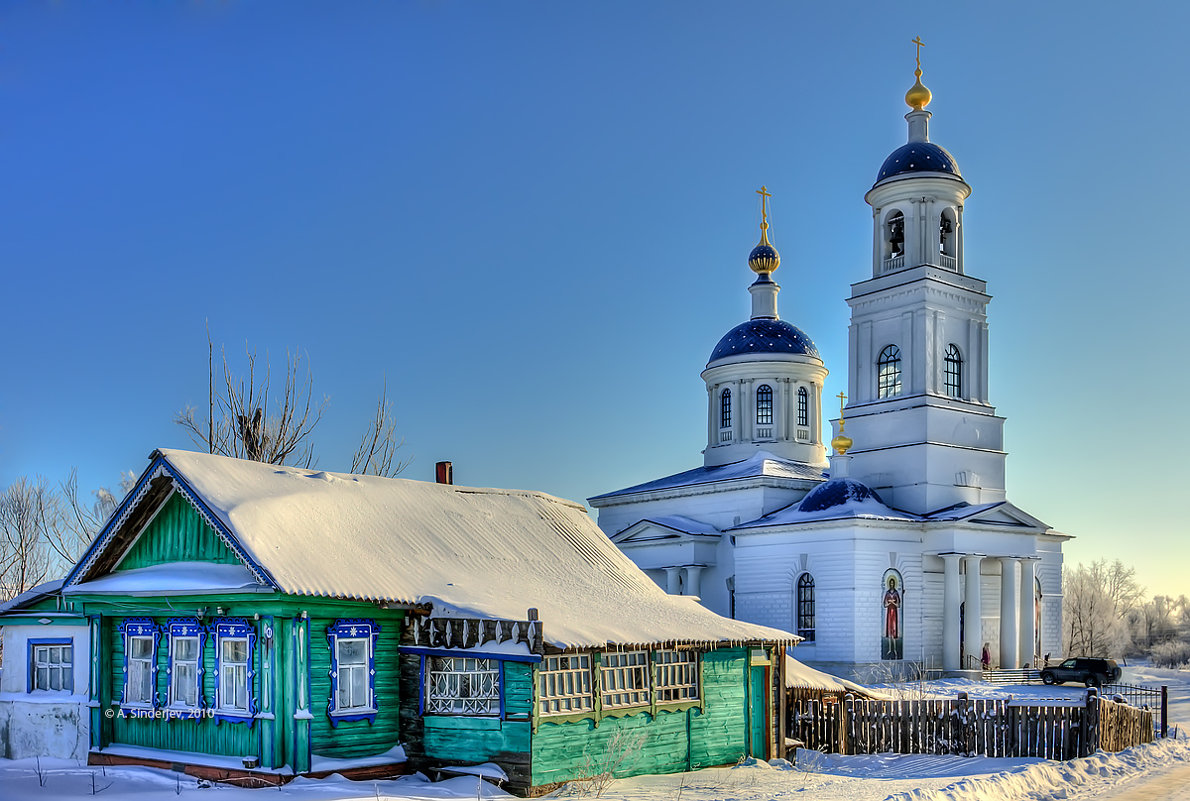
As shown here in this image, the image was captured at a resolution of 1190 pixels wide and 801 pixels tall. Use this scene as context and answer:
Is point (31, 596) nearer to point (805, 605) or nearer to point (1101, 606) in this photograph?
point (805, 605)

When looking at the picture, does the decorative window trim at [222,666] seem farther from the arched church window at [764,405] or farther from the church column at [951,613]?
the arched church window at [764,405]

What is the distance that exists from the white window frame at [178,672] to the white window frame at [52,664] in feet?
9.24

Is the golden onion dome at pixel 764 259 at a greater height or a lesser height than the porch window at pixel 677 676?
greater

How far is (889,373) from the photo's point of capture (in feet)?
141

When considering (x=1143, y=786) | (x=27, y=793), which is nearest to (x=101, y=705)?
(x=27, y=793)

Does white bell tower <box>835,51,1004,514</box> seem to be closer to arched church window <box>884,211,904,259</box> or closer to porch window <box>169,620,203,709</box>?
arched church window <box>884,211,904,259</box>

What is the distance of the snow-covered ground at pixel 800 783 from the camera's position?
15766 millimetres

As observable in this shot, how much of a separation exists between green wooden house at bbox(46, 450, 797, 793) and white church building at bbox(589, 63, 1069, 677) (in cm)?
1912

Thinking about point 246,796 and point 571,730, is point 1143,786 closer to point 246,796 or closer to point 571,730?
point 571,730

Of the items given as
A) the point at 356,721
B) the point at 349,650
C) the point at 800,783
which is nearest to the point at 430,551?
the point at 349,650

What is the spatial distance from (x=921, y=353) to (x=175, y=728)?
29.9 m

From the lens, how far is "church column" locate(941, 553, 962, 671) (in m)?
38.7

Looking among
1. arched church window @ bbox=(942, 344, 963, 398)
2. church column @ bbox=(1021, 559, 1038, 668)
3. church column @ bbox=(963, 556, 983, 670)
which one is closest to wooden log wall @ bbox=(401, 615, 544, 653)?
church column @ bbox=(963, 556, 983, 670)

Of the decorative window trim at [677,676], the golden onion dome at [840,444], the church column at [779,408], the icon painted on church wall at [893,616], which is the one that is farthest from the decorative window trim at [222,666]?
the church column at [779,408]
